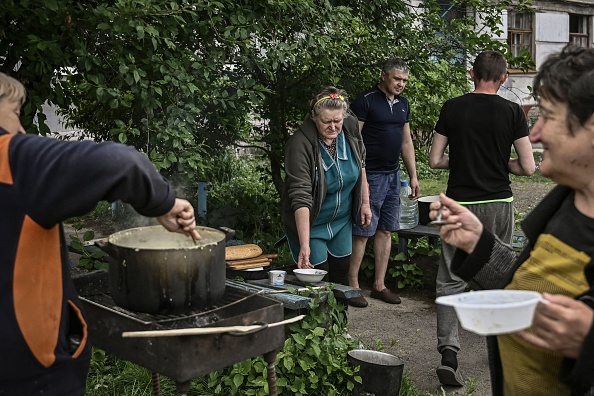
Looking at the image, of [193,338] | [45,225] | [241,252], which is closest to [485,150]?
[241,252]

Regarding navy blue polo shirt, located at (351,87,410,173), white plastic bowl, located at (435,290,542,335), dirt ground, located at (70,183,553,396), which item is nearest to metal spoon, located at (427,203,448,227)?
white plastic bowl, located at (435,290,542,335)

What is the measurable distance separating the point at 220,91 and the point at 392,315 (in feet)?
7.92

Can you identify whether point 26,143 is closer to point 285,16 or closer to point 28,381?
point 28,381

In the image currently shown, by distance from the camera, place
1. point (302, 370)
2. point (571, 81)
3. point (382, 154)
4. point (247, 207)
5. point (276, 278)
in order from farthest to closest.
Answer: point (247, 207), point (382, 154), point (276, 278), point (302, 370), point (571, 81)

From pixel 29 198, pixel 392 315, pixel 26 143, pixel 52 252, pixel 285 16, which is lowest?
pixel 392 315

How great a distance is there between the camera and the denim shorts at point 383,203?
248 inches

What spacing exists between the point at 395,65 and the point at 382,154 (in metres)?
0.76

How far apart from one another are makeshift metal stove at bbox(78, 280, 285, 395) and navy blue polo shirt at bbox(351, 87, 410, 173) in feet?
10.3

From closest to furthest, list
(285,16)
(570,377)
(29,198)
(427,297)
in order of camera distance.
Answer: (570,377), (29,198), (285,16), (427,297)

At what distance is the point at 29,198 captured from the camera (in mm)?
2072

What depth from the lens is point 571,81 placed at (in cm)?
204

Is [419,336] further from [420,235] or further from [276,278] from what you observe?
[276,278]

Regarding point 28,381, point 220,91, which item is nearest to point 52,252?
point 28,381

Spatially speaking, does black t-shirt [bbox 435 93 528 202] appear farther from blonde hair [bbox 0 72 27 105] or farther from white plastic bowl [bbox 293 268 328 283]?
blonde hair [bbox 0 72 27 105]
